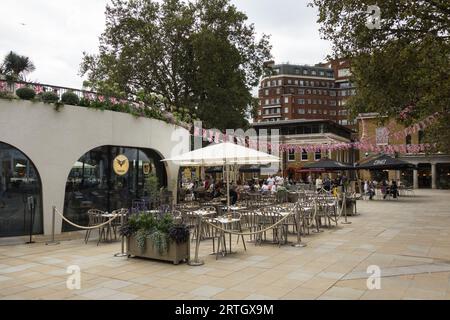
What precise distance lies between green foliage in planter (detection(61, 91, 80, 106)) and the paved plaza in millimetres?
4241

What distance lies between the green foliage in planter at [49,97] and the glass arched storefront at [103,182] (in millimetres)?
1965

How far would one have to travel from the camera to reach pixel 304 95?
3757 inches

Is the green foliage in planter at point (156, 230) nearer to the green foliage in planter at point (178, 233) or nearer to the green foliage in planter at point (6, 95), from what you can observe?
the green foliage in planter at point (178, 233)

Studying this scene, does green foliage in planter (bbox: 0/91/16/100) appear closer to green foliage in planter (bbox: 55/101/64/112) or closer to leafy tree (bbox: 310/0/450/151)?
green foliage in planter (bbox: 55/101/64/112)

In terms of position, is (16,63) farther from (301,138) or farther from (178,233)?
(301,138)

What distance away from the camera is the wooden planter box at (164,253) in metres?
7.90

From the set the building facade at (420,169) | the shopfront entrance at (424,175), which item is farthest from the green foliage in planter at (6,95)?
the shopfront entrance at (424,175)

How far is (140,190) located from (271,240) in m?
6.17

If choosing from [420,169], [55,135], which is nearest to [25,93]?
[55,135]

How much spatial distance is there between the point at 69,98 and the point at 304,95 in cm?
8762

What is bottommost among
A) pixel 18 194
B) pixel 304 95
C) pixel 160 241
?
pixel 160 241

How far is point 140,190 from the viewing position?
14852 millimetres
